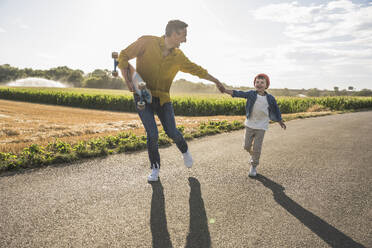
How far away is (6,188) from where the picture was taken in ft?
11.5

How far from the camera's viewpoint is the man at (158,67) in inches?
135

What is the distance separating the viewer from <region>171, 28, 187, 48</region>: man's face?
3441 millimetres

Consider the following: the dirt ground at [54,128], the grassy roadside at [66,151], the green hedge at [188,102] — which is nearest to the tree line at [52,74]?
the green hedge at [188,102]

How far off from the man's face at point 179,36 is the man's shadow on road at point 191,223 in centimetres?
196

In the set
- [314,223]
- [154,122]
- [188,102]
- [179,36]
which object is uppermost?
[179,36]

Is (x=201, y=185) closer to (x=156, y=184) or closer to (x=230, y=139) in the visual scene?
(x=156, y=184)

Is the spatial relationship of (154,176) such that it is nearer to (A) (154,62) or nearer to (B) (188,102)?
(A) (154,62)

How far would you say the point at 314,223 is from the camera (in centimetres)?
274

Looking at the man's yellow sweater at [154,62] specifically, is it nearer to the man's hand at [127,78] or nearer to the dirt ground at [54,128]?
the man's hand at [127,78]

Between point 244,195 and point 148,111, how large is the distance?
168 cm

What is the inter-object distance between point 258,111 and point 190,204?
1.97m

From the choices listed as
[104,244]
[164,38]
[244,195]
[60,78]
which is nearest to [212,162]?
[244,195]

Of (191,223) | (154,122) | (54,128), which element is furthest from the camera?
(54,128)

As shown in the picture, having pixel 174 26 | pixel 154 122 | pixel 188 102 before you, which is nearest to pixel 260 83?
pixel 174 26
